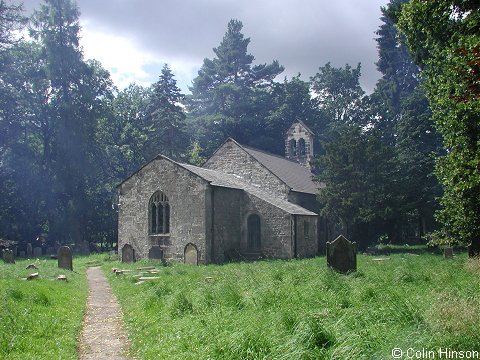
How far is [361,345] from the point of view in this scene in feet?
18.5

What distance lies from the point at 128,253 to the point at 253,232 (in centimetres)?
764

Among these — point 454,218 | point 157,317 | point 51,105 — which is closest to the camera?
point 157,317

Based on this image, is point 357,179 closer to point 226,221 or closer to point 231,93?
point 226,221

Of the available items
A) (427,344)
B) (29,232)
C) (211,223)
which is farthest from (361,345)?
(29,232)

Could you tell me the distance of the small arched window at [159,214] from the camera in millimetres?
27359

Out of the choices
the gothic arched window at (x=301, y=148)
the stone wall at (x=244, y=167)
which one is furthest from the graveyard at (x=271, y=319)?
the gothic arched window at (x=301, y=148)

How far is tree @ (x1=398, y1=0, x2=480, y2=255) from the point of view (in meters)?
14.9

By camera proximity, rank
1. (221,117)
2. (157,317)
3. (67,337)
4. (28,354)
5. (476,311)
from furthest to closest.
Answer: (221,117), (157,317), (67,337), (28,354), (476,311)

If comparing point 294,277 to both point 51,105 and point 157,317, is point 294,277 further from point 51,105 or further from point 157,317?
point 51,105

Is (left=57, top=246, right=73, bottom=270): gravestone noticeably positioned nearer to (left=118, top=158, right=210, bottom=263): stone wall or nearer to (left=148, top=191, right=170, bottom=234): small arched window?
(left=118, top=158, right=210, bottom=263): stone wall

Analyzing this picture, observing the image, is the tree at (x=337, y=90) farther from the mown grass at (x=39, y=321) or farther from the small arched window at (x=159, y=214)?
the mown grass at (x=39, y=321)

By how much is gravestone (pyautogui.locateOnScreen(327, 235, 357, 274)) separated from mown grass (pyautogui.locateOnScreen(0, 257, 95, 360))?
7.72 m

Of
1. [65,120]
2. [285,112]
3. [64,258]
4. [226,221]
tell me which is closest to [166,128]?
[65,120]

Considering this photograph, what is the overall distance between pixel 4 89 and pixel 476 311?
43.1 meters
